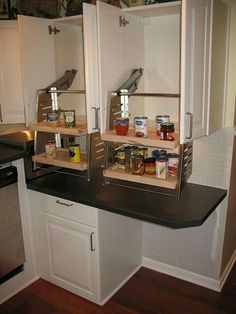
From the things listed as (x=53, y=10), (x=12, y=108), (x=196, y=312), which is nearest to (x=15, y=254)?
(x=12, y=108)

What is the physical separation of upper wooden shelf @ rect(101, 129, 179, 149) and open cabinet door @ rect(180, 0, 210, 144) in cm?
9

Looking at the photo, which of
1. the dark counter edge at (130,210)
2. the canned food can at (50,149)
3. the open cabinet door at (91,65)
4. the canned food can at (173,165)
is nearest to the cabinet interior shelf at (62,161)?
the canned food can at (50,149)

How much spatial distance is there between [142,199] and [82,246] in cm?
49

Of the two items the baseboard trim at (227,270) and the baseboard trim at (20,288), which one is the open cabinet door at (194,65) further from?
the baseboard trim at (20,288)

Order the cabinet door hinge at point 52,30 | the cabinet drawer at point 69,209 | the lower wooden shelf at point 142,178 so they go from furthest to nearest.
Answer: the cabinet door hinge at point 52,30
the cabinet drawer at point 69,209
the lower wooden shelf at point 142,178

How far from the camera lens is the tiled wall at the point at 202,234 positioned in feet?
6.09

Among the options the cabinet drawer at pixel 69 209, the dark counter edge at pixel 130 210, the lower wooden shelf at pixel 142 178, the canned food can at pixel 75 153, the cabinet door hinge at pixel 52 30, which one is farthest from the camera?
the cabinet door hinge at pixel 52 30

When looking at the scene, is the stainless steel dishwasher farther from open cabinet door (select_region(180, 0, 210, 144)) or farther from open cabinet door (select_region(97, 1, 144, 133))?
open cabinet door (select_region(180, 0, 210, 144))

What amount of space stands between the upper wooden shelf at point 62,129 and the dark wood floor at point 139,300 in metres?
1.09

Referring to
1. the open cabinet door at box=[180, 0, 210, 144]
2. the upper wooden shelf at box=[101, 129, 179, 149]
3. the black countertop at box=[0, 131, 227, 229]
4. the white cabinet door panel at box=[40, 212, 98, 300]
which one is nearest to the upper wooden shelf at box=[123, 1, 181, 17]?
the open cabinet door at box=[180, 0, 210, 144]

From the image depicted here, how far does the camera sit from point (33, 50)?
196 cm

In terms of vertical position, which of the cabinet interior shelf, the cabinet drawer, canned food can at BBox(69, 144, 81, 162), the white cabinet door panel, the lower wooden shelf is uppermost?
canned food can at BBox(69, 144, 81, 162)

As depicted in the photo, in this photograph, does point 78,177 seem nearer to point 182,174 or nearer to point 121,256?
point 121,256

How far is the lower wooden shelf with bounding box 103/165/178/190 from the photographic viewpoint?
5.29 ft
